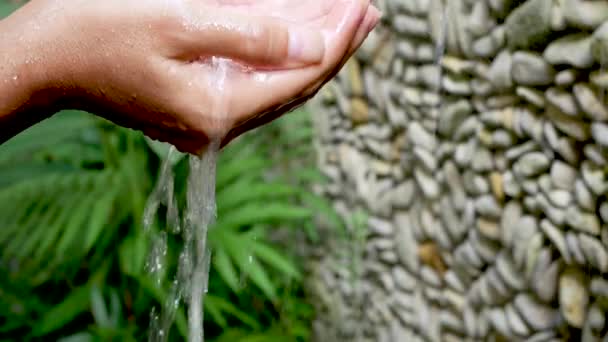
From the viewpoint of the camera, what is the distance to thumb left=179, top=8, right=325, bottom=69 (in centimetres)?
72

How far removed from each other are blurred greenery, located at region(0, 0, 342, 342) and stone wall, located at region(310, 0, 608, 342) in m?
0.33

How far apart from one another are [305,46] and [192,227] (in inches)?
29.3

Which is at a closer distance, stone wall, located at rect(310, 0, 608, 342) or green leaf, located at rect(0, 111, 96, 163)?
stone wall, located at rect(310, 0, 608, 342)

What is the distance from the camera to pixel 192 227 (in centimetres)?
143

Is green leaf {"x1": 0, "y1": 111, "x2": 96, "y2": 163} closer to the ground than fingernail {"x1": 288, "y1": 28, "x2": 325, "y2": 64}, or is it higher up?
closer to the ground

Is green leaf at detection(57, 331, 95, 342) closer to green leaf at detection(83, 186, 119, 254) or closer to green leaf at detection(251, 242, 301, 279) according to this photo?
green leaf at detection(83, 186, 119, 254)

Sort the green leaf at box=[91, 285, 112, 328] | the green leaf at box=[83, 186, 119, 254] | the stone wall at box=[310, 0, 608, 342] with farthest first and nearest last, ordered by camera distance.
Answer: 1. the green leaf at box=[91, 285, 112, 328]
2. the green leaf at box=[83, 186, 119, 254]
3. the stone wall at box=[310, 0, 608, 342]

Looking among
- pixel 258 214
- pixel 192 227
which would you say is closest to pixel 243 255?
pixel 258 214

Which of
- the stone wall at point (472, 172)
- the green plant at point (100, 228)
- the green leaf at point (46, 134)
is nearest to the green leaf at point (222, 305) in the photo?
the green plant at point (100, 228)

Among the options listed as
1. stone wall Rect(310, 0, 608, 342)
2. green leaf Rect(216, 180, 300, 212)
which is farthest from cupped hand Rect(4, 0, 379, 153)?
green leaf Rect(216, 180, 300, 212)

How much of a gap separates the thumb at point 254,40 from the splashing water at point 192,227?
1.0 inches

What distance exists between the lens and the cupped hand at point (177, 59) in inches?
28.8

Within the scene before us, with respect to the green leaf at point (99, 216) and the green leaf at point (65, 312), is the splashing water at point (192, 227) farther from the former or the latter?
the green leaf at point (65, 312)

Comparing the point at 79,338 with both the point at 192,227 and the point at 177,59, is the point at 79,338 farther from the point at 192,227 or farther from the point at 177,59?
the point at 177,59
